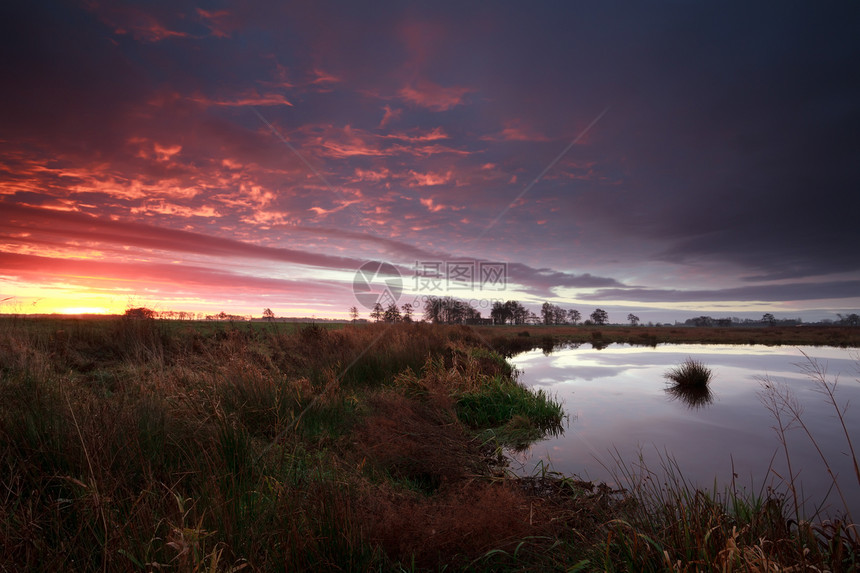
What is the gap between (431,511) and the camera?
316 centimetres

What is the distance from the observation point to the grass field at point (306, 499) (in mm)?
2400

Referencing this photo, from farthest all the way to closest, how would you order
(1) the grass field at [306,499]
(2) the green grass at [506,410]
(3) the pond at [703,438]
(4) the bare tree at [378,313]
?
(4) the bare tree at [378,313]
(2) the green grass at [506,410]
(3) the pond at [703,438]
(1) the grass field at [306,499]

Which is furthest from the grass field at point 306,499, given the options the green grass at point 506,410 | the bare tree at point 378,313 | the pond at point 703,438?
the bare tree at point 378,313

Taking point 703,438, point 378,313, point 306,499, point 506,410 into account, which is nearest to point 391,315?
point 378,313

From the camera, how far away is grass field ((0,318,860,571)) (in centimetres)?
240

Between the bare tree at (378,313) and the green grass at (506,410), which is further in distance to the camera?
the bare tree at (378,313)

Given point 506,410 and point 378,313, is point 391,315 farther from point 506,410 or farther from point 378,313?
point 506,410

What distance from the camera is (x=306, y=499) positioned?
3.19 metres

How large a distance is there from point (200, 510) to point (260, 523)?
56 centimetres

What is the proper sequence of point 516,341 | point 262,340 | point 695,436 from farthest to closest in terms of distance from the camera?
→ point 516,341 < point 262,340 < point 695,436

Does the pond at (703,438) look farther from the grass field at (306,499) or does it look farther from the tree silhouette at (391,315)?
the tree silhouette at (391,315)

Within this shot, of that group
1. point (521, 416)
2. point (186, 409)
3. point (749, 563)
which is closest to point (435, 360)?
point (521, 416)

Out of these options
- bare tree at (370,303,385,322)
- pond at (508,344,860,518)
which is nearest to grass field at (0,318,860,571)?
pond at (508,344,860,518)

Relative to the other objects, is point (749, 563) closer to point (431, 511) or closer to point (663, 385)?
point (431, 511)
